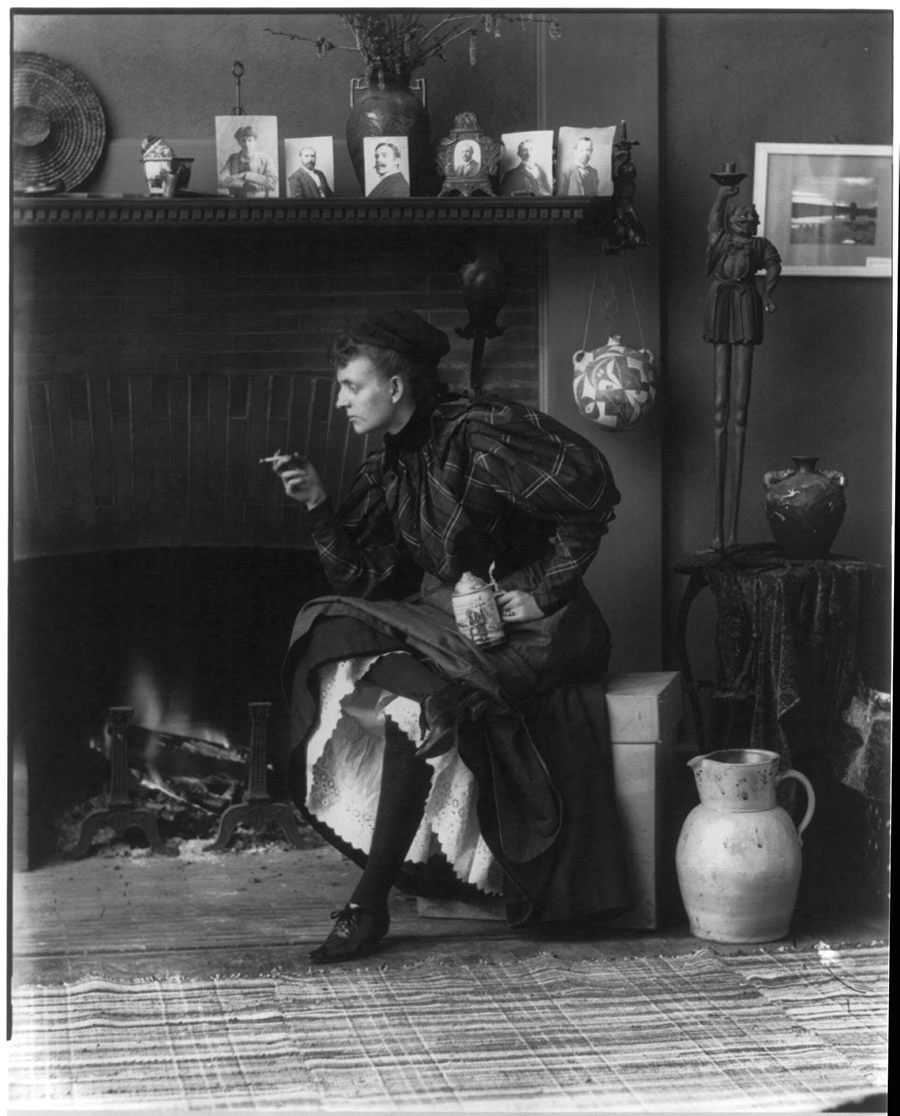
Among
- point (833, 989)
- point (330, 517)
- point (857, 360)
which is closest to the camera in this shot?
point (833, 989)

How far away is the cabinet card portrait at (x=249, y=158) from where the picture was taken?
322 cm

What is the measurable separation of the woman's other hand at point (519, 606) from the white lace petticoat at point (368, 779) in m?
0.28

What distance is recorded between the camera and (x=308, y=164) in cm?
328

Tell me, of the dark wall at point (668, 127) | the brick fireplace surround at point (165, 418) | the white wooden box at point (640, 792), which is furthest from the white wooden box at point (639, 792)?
the brick fireplace surround at point (165, 418)

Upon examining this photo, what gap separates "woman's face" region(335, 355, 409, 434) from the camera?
10.3 ft

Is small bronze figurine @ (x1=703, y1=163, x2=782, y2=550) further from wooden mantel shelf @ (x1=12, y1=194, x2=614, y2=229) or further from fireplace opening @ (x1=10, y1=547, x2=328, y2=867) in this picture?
fireplace opening @ (x1=10, y1=547, x2=328, y2=867)

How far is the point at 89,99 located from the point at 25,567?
1.07 m

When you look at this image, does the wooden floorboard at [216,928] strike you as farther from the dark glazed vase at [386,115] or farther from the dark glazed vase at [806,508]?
the dark glazed vase at [386,115]

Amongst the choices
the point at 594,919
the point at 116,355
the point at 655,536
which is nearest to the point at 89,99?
the point at 116,355

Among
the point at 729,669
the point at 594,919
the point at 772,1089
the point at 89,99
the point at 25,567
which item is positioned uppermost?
the point at 89,99

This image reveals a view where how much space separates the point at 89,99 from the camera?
126 inches

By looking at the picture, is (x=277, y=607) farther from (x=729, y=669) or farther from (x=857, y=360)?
(x=857, y=360)

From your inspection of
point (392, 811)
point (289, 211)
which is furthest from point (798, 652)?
point (289, 211)

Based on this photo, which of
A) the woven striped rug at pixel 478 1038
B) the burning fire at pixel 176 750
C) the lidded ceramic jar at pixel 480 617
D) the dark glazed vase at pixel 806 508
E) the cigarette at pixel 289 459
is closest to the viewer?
the woven striped rug at pixel 478 1038
